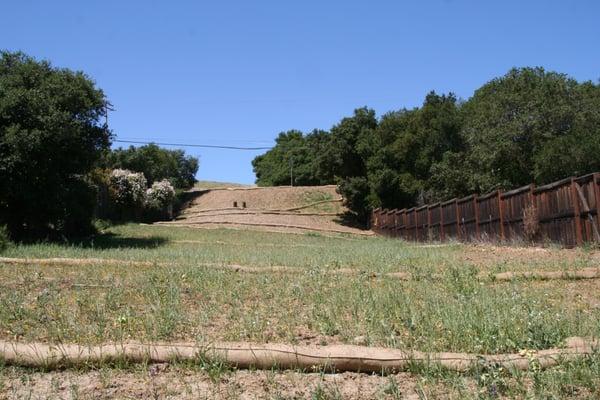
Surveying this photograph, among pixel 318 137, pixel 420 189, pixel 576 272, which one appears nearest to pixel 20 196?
pixel 576 272

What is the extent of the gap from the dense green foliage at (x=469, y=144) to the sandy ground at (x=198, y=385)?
2844cm

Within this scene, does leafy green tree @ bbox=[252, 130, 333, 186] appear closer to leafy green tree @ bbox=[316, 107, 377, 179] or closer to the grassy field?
leafy green tree @ bbox=[316, 107, 377, 179]

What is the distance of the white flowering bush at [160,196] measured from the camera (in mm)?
48475

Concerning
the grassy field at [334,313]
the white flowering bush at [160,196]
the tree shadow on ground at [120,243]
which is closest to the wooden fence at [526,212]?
the grassy field at [334,313]

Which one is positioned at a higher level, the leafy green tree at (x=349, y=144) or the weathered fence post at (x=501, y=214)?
the leafy green tree at (x=349, y=144)

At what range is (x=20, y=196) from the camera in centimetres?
1939

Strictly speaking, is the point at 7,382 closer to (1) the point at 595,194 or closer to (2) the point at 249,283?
(2) the point at 249,283

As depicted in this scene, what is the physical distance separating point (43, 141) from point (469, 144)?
25.7m

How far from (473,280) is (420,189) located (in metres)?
35.0

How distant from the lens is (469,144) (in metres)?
37.1

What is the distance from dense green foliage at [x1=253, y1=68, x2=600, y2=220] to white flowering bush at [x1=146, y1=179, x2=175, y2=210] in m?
13.3

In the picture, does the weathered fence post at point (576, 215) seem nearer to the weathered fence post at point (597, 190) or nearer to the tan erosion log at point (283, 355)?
the weathered fence post at point (597, 190)

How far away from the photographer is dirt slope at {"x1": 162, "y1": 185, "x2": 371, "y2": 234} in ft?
142

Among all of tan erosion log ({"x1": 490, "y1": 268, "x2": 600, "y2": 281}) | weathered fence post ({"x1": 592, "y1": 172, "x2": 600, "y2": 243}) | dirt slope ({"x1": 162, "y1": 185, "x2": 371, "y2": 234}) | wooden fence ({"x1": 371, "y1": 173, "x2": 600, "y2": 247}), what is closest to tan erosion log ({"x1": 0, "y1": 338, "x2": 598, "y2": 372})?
tan erosion log ({"x1": 490, "y1": 268, "x2": 600, "y2": 281})
